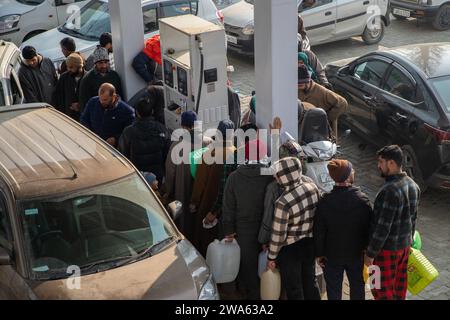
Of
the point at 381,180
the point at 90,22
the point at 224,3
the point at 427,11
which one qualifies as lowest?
the point at 381,180

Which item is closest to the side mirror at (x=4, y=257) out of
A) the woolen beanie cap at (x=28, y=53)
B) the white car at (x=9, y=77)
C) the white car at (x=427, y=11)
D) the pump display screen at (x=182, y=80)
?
the white car at (x=9, y=77)

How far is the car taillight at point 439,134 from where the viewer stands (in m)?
8.73

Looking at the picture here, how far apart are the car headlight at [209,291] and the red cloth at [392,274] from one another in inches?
57.0

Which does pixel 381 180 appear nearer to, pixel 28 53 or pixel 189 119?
pixel 189 119

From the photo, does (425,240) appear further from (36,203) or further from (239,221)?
(36,203)

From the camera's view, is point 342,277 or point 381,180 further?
point 381,180

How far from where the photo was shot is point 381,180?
9.92 meters

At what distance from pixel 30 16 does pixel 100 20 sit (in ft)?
8.16

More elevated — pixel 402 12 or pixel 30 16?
Answer: pixel 30 16

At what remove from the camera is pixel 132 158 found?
26.6ft

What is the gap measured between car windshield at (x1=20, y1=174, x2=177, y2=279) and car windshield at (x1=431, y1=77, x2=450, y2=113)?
14.0 ft

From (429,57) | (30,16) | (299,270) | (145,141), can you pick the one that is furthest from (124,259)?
(30,16)

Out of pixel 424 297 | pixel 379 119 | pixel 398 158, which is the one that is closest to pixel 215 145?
pixel 398 158

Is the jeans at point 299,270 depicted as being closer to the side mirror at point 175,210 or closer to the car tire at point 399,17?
the side mirror at point 175,210
